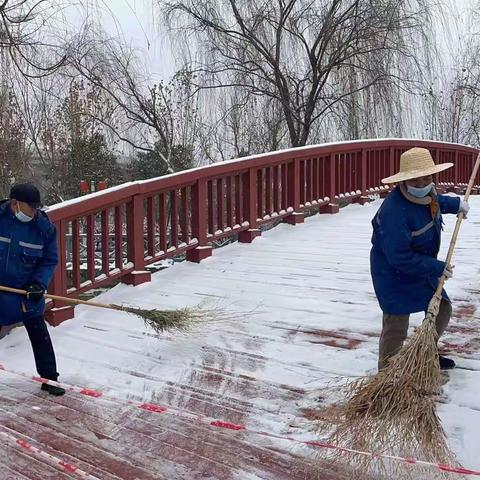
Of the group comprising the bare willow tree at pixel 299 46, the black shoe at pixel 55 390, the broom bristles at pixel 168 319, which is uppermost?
the bare willow tree at pixel 299 46

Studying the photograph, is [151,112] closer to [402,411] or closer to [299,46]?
[299,46]

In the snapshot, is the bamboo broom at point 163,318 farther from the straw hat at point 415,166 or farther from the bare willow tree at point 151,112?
the bare willow tree at point 151,112

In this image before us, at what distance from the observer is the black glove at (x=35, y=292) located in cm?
368

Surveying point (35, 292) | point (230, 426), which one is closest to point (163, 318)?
point (35, 292)

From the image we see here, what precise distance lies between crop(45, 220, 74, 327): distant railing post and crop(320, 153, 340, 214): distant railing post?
190 inches

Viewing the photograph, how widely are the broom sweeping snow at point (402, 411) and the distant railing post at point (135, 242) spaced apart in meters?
3.36

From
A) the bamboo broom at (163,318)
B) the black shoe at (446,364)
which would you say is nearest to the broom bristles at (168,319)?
the bamboo broom at (163,318)

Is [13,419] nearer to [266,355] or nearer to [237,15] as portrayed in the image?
[266,355]

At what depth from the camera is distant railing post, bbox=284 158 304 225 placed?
26.9 ft

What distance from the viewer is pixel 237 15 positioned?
545 inches

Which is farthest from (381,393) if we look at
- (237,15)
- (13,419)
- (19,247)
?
(237,15)

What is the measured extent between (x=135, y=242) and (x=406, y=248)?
3.27 meters

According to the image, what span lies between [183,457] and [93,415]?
70 centimetres

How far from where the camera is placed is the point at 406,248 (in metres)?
3.07
